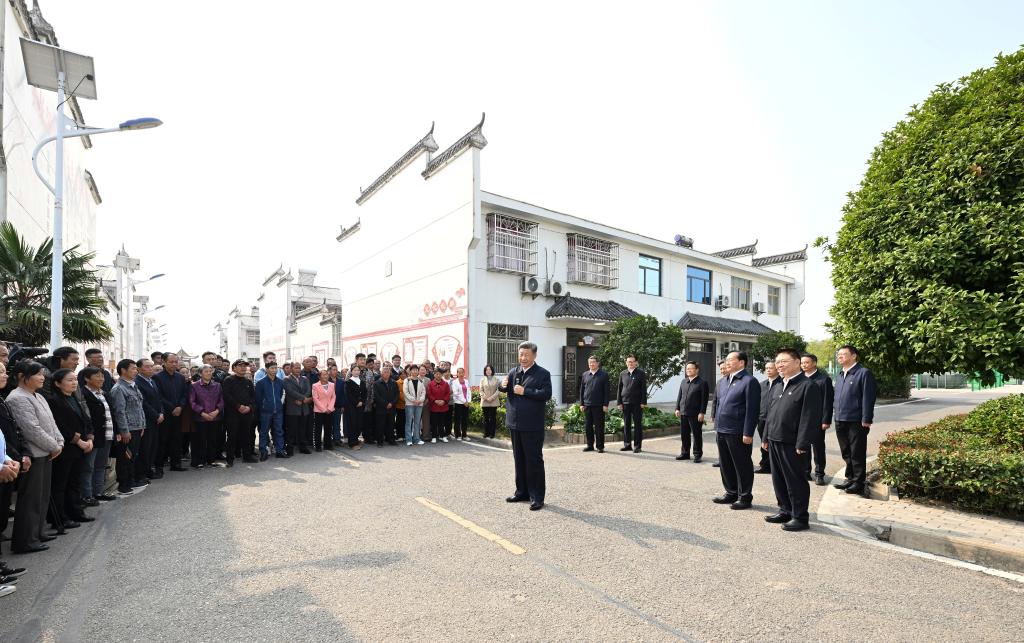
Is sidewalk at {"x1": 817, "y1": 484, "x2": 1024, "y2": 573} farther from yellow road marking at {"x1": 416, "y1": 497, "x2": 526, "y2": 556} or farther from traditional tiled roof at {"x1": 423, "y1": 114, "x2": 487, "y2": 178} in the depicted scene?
traditional tiled roof at {"x1": 423, "y1": 114, "x2": 487, "y2": 178}

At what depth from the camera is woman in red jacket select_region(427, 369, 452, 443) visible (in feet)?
39.4

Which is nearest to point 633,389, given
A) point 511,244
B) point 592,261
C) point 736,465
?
point 736,465

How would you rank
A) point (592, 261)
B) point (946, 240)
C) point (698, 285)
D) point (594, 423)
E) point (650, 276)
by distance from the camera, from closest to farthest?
1. point (946, 240)
2. point (594, 423)
3. point (592, 261)
4. point (650, 276)
5. point (698, 285)

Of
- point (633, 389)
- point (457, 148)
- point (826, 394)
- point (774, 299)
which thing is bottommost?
point (633, 389)

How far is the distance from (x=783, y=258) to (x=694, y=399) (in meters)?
28.7

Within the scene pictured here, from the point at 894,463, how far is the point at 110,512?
906 cm

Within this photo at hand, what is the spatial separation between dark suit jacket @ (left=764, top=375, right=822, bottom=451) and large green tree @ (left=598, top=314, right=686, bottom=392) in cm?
764

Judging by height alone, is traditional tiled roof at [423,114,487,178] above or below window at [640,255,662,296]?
above

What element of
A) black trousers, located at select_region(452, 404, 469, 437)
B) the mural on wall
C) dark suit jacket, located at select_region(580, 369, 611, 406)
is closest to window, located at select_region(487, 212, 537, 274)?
the mural on wall


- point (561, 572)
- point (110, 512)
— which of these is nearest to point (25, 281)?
point (110, 512)

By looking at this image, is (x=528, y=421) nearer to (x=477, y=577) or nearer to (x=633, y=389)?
(x=477, y=577)

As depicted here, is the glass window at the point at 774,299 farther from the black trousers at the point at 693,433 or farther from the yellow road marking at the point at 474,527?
the yellow road marking at the point at 474,527

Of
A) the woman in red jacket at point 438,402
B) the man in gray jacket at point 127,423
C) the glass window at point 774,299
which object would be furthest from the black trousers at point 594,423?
the glass window at point 774,299

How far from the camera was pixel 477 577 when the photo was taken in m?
4.22
